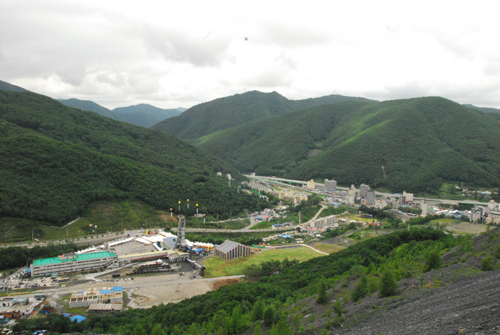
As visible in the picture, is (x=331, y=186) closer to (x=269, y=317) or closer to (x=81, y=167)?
(x=81, y=167)

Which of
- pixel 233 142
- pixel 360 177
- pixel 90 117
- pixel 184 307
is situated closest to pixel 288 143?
pixel 233 142

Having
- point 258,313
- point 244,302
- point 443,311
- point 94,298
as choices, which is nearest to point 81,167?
point 94,298

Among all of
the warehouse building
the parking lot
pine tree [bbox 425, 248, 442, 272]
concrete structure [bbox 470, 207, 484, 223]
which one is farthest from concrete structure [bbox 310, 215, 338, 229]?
the parking lot

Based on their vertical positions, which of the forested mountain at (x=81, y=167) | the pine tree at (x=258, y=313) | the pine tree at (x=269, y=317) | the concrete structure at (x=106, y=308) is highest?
the forested mountain at (x=81, y=167)

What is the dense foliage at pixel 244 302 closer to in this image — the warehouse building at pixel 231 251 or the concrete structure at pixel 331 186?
the warehouse building at pixel 231 251

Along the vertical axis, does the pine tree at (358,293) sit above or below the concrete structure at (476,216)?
above

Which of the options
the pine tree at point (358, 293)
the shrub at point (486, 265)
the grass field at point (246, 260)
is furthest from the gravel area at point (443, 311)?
the grass field at point (246, 260)

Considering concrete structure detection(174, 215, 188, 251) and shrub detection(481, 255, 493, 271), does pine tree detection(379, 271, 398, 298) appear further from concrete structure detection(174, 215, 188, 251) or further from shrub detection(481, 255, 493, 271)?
concrete structure detection(174, 215, 188, 251)
